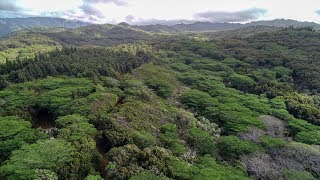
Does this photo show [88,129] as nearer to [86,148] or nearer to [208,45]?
[86,148]

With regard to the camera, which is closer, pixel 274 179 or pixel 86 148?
pixel 86 148

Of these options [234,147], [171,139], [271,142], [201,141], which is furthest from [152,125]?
[271,142]

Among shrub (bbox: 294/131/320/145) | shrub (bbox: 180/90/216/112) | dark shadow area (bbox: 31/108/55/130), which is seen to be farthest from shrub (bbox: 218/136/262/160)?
dark shadow area (bbox: 31/108/55/130)

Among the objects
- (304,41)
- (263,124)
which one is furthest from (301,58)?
(263,124)

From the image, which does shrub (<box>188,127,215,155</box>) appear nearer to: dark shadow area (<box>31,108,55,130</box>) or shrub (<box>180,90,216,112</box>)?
shrub (<box>180,90,216,112</box>)

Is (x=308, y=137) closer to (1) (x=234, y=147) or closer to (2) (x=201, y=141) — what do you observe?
(1) (x=234, y=147)

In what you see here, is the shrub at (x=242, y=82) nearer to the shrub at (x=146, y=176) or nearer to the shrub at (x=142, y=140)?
the shrub at (x=142, y=140)

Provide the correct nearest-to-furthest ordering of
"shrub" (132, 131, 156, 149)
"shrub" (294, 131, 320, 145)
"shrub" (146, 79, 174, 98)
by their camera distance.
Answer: "shrub" (132, 131, 156, 149) → "shrub" (294, 131, 320, 145) → "shrub" (146, 79, 174, 98)

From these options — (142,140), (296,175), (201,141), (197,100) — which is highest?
(142,140)
